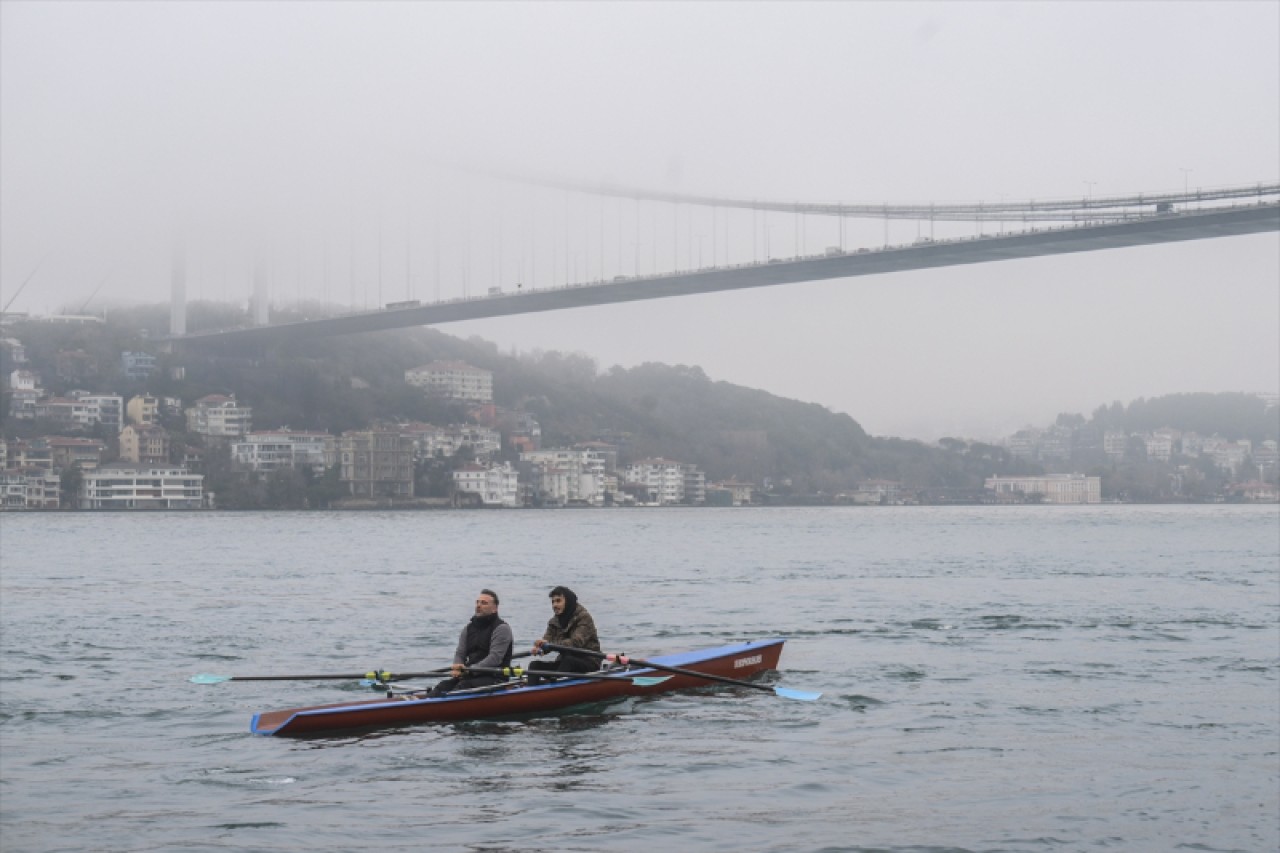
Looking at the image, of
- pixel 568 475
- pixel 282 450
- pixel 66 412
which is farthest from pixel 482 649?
pixel 66 412

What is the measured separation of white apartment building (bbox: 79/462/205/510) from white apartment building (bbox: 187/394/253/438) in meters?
4.37

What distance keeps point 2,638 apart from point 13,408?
277ft

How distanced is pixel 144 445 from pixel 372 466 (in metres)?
13.8

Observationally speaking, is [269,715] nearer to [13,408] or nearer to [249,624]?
[249,624]

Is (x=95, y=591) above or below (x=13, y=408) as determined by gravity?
below

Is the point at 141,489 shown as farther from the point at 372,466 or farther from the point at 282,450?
the point at 372,466

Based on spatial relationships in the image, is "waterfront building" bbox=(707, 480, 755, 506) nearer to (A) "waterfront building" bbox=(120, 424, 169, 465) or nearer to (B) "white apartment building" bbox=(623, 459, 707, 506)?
(B) "white apartment building" bbox=(623, 459, 707, 506)

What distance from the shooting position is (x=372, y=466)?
8950 centimetres

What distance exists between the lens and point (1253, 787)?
9.10 meters

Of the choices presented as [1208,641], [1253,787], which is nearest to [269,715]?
[1253,787]

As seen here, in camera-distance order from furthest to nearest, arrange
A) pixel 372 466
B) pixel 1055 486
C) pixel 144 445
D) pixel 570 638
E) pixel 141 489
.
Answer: pixel 1055 486, pixel 144 445, pixel 372 466, pixel 141 489, pixel 570 638

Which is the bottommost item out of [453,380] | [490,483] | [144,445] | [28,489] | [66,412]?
[28,489]

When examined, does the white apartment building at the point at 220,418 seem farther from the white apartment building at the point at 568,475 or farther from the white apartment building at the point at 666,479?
the white apartment building at the point at 666,479

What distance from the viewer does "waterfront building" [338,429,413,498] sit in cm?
8938
